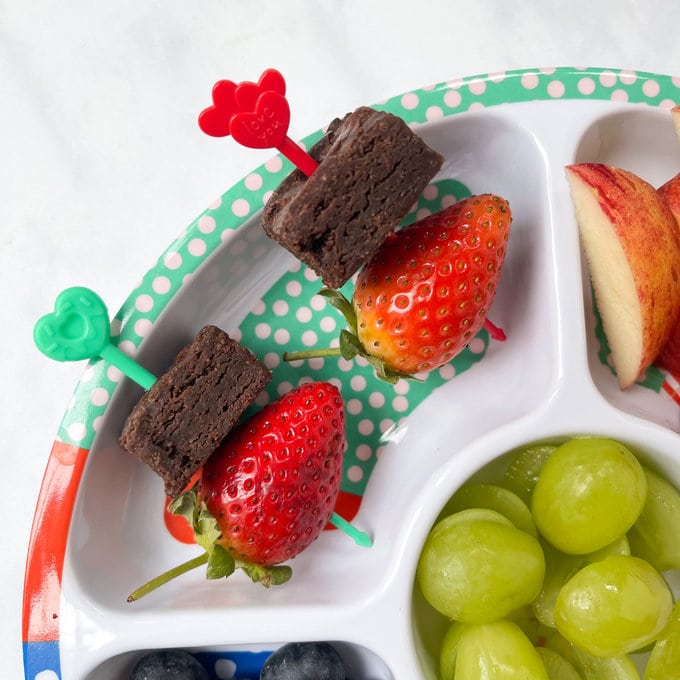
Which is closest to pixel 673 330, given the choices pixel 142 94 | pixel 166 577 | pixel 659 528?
pixel 659 528

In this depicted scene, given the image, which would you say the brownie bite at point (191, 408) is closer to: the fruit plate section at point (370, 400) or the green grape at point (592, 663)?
the fruit plate section at point (370, 400)

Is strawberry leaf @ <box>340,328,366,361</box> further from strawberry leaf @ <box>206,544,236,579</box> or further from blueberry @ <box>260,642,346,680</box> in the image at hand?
blueberry @ <box>260,642,346,680</box>

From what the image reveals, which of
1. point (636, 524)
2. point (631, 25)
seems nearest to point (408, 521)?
point (636, 524)

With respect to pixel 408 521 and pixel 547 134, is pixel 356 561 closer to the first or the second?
pixel 408 521

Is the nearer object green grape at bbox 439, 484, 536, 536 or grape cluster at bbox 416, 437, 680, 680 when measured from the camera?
grape cluster at bbox 416, 437, 680, 680

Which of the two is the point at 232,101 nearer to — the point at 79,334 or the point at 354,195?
the point at 354,195

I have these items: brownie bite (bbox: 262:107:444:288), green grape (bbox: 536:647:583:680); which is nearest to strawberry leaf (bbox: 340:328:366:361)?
brownie bite (bbox: 262:107:444:288)
